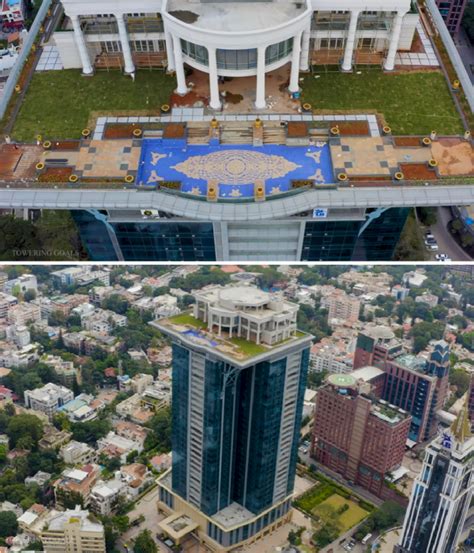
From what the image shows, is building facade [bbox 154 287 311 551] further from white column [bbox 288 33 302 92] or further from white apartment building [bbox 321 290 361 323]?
white apartment building [bbox 321 290 361 323]

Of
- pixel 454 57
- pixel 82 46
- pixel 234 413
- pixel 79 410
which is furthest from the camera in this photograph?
pixel 79 410

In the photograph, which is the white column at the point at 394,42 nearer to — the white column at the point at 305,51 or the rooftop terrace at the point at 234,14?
the white column at the point at 305,51

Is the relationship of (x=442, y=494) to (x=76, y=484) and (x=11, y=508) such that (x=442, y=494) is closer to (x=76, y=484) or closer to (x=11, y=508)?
(x=76, y=484)

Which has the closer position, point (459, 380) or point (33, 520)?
point (33, 520)

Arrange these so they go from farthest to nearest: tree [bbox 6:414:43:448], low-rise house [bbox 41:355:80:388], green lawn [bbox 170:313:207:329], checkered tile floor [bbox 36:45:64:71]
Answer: low-rise house [bbox 41:355:80:388] → tree [bbox 6:414:43:448] → checkered tile floor [bbox 36:45:64:71] → green lawn [bbox 170:313:207:329]

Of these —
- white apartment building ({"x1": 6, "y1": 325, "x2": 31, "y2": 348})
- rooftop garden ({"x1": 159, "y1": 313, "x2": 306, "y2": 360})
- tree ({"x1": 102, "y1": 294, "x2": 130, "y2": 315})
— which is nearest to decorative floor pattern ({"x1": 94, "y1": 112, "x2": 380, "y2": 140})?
rooftop garden ({"x1": 159, "y1": 313, "x2": 306, "y2": 360})

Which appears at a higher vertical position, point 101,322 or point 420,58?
point 420,58

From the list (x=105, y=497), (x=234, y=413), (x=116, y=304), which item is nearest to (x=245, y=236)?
(x=234, y=413)
